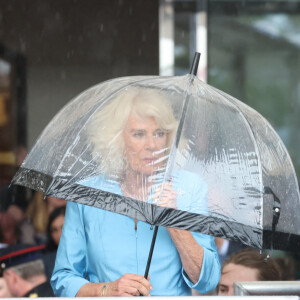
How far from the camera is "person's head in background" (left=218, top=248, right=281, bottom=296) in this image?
10.8 feet

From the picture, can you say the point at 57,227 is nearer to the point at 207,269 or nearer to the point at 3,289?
the point at 3,289

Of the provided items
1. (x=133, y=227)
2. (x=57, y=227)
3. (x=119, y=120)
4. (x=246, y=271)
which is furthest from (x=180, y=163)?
(x=57, y=227)

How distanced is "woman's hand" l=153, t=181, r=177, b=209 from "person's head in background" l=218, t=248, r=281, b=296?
4.66 ft

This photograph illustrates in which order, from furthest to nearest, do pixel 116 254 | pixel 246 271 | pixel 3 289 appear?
1. pixel 3 289
2. pixel 246 271
3. pixel 116 254

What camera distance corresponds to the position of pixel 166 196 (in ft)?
6.38

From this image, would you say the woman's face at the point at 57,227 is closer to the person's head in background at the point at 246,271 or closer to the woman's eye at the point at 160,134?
the person's head in background at the point at 246,271

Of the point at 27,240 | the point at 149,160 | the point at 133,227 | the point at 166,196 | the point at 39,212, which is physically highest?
the point at 149,160

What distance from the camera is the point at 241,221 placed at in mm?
2033

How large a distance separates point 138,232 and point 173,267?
173mm

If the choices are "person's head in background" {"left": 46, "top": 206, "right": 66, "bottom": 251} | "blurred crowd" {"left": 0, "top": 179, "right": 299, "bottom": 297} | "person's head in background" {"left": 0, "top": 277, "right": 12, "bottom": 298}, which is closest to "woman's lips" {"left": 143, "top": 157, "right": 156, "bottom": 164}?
"blurred crowd" {"left": 0, "top": 179, "right": 299, "bottom": 297}

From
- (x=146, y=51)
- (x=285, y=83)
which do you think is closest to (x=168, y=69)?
(x=146, y=51)

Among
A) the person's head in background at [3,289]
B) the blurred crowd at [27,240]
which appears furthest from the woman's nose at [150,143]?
the person's head in background at [3,289]

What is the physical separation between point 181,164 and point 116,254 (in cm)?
47

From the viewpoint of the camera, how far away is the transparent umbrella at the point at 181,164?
1.97 metres
